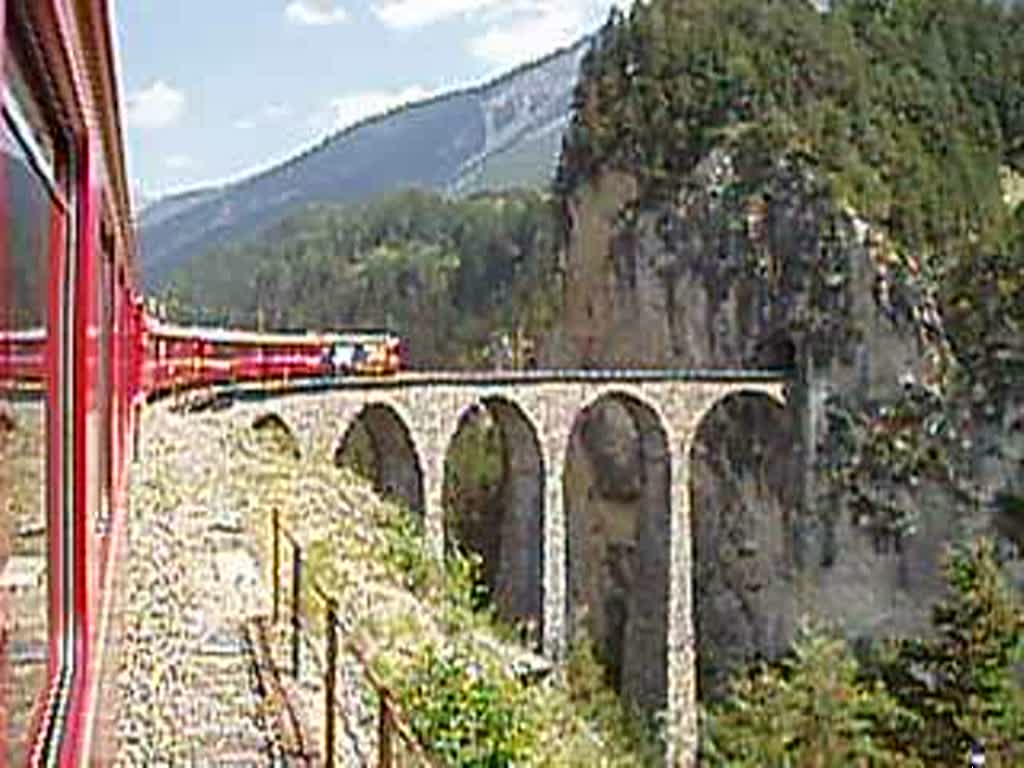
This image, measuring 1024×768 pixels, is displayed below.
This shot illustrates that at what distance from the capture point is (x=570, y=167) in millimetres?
45500

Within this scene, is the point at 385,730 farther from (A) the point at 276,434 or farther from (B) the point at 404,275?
(B) the point at 404,275

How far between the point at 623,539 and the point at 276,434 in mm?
20212

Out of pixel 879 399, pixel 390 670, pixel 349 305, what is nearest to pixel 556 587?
pixel 879 399

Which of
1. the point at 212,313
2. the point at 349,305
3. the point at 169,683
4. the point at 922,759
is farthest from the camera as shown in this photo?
the point at 212,313

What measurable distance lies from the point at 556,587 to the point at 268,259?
218 ft

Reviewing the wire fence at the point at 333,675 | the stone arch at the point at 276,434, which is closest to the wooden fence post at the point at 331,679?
the wire fence at the point at 333,675

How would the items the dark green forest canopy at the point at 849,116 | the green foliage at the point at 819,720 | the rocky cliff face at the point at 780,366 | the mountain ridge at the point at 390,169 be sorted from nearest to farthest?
the green foliage at the point at 819,720 → the rocky cliff face at the point at 780,366 → the dark green forest canopy at the point at 849,116 → the mountain ridge at the point at 390,169

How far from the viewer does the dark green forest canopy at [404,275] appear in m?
70.2

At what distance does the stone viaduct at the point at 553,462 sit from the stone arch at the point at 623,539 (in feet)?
0.19

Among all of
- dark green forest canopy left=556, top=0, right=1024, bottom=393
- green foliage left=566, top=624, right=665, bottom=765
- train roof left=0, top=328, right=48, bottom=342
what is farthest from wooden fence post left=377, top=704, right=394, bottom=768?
dark green forest canopy left=556, top=0, right=1024, bottom=393

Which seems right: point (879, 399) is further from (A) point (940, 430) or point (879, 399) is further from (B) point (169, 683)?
(B) point (169, 683)

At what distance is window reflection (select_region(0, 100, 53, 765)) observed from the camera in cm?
200

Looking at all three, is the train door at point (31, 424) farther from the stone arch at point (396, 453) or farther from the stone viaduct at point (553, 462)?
the stone arch at point (396, 453)

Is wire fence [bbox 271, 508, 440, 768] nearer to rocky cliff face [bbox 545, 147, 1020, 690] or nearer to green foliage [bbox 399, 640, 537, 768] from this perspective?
green foliage [bbox 399, 640, 537, 768]
